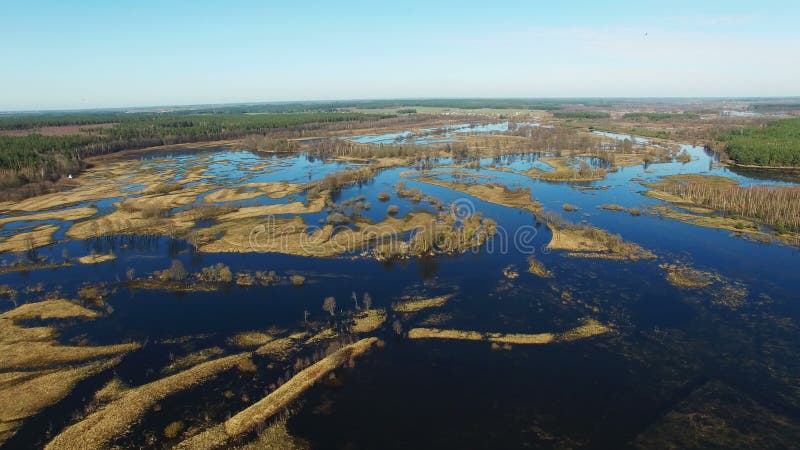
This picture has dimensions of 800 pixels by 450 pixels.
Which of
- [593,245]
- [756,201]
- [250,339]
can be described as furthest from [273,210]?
[756,201]

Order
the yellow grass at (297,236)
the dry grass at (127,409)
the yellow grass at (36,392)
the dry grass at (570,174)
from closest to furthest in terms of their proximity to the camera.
A: the dry grass at (127,409), the yellow grass at (36,392), the yellow grass at (297,236), the dry grass at (570,174)

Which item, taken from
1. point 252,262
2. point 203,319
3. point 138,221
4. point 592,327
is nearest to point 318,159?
point 138,221

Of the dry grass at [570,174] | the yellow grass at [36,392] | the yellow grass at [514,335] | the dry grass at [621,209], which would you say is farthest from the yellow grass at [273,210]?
the dry grass at [570,174]

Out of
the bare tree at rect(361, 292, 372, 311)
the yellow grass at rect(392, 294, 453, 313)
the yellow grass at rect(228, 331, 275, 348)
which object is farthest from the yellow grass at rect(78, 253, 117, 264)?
the yellow grass at rect(392, 294, 453, 313)

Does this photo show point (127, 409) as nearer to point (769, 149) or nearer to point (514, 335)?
point (514, 335)

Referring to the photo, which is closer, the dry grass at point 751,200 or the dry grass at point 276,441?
the dry grass at point 276,441

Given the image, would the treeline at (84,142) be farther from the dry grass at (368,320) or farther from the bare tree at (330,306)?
the dry grass at (368,320)

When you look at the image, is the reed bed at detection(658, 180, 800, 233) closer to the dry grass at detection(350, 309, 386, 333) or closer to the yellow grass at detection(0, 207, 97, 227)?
the dry grass at detection(350, 309, 386, 333)
